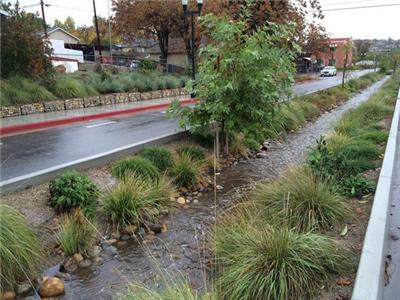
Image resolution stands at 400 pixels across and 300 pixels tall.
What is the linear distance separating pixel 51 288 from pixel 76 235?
881 millimetres

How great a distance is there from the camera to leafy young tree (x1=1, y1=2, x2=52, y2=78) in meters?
15.6

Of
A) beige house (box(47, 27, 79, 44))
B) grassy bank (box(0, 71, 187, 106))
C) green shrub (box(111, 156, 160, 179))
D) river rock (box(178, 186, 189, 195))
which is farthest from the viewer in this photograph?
beige house (box(47, 27, 79, 44))

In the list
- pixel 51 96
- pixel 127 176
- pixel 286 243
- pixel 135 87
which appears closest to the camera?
pixel 286 243

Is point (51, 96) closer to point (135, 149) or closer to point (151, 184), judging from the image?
point (135, 149)

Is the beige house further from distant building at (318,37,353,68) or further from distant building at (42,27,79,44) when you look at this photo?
distant building at (318,37,353,68)

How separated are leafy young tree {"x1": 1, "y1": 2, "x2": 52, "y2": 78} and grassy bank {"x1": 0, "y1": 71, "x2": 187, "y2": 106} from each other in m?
0.47

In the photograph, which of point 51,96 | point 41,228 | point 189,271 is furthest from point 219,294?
point 51,96

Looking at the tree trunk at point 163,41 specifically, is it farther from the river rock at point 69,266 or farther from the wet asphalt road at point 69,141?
the river rock at point 69,266

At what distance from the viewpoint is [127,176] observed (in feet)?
22.4

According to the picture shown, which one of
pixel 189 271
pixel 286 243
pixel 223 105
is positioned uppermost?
pixel 223 105

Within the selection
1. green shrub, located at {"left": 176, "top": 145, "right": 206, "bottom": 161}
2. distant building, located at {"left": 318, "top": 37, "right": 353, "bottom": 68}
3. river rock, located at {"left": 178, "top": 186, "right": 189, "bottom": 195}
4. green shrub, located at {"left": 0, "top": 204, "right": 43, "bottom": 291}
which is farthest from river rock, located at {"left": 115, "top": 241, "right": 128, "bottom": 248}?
distant building, located at {"left": 318, "top": 37, "right": 353, "bottom": 68}

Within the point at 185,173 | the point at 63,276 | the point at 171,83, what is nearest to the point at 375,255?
the point at 63,276

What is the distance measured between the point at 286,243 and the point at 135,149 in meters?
5.13

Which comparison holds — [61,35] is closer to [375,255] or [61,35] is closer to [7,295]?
[7,295]
